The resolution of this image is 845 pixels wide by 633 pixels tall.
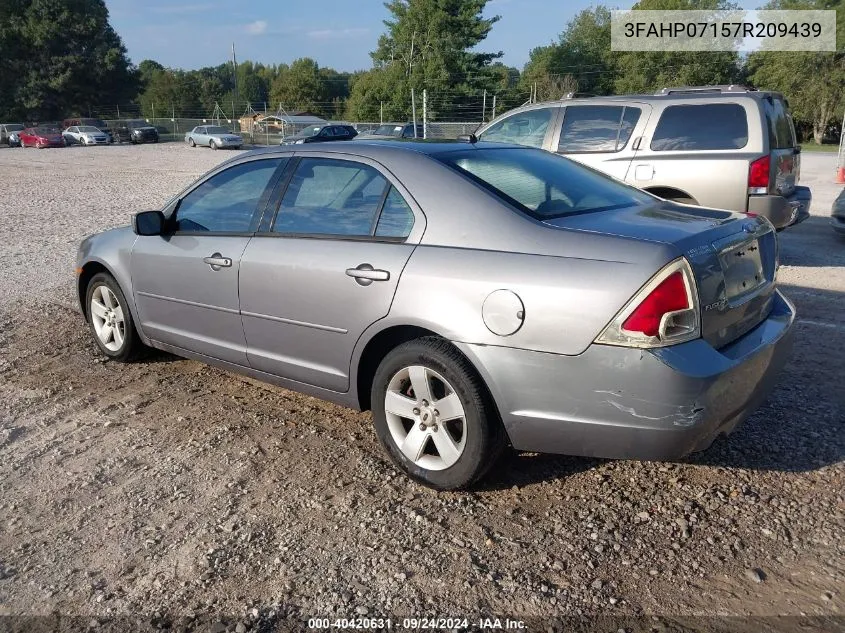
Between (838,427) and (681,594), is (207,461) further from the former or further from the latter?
(838,427)

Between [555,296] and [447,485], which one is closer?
[555,296]

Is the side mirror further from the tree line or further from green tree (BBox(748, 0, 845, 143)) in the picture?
green tree (BBox(748, 0, 845, 143))

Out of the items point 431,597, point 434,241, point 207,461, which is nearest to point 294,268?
point 434,241

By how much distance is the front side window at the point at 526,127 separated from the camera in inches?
336

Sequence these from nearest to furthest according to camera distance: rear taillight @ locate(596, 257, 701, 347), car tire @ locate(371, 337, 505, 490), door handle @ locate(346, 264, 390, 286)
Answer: rear taillight @ locate(596, 257, 701, 347) → car tire @ locate(371, 337, 505, 490) → door handle @ locate(346, 264, 390, 286)

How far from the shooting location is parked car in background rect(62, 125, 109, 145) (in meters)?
45.1

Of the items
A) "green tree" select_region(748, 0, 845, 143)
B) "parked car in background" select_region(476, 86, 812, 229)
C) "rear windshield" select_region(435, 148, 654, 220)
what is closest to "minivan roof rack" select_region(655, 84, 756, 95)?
"parked car in background" select_region(476, 86, 812, 229)

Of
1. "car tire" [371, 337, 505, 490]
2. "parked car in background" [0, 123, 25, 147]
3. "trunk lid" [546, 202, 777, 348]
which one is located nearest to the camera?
"trunk lid" [546, 202, 777, 348]

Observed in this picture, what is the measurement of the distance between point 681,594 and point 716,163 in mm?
5752

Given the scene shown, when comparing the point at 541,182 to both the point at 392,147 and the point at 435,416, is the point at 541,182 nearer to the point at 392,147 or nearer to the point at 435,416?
the point at 392,147

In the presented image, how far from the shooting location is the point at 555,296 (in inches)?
110

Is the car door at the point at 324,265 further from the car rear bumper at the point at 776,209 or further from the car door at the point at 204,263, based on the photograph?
the car rear bumper at the point at 776,209

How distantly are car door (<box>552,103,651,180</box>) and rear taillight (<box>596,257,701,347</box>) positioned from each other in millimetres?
5293

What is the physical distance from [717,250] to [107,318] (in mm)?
4105
